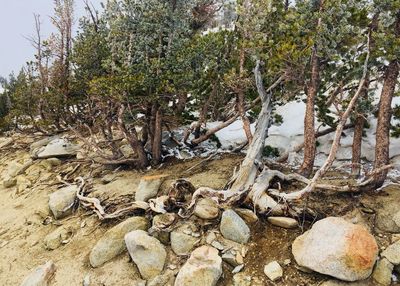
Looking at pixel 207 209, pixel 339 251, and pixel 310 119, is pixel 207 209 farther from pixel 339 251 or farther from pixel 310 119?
pixel 310 119

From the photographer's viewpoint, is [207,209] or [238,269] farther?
[207,209]

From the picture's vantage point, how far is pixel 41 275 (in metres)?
7.88

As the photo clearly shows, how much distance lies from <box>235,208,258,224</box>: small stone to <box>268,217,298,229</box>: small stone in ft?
1.24

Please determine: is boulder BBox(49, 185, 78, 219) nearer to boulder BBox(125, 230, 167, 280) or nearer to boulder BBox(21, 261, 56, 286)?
boulder BBox(21, 261, 56, 286)

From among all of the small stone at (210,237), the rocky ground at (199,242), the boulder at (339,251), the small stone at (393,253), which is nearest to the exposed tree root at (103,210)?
the rocky ground at (199,242)

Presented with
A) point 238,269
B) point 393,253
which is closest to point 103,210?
point 238,269

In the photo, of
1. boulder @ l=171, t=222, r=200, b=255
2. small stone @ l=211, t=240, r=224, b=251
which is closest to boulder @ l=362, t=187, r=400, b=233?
small stone @ l=211, t=240, r=224, b=251

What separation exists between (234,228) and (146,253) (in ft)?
6.82

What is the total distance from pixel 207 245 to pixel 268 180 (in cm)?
242

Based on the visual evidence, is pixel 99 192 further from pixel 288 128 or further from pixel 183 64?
pixel 288 128

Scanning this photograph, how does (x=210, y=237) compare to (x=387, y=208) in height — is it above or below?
below

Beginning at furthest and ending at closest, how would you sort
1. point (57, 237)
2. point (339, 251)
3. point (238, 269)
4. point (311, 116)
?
point (57, 237)
point (311, 116)
point (238, 269)
point (339, 251)

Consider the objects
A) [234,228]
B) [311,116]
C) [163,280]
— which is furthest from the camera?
[311,116]

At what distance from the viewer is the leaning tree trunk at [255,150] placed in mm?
8914
